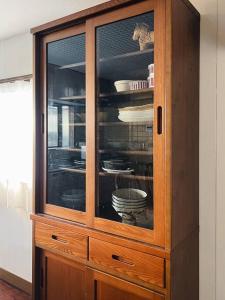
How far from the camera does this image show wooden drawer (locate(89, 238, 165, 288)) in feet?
4.22

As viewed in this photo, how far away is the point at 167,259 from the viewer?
1.25 metres

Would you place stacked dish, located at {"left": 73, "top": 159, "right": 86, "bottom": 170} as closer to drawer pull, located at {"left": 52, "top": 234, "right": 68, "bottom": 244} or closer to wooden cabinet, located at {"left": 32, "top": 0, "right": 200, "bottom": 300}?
wooden cabinet, located at {"left": 32, "top": 0, "right": 200, "bottom": 300}

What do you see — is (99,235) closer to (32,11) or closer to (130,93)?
(130,93)

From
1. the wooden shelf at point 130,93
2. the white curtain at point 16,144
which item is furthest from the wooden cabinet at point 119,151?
the white curtain at point 16,144

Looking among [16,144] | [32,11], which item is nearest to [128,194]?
[16,144]

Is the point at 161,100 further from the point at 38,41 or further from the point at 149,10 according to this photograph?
the point at 38,41

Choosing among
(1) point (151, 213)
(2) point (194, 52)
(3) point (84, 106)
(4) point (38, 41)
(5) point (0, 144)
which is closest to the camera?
(1) point (151, 213)

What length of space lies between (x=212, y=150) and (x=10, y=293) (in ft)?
7.11

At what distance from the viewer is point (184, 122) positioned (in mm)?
1371

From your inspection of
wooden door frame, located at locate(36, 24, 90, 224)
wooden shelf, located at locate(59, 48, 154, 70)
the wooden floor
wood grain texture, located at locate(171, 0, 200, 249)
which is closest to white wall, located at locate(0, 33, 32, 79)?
wooden door frame, located at locate(36, 24, 90, 224)

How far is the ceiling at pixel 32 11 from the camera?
185cm

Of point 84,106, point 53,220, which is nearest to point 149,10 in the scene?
point 84,106

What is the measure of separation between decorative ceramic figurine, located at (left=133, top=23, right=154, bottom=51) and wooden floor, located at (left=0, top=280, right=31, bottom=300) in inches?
89.0

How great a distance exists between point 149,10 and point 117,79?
15.5 inches
